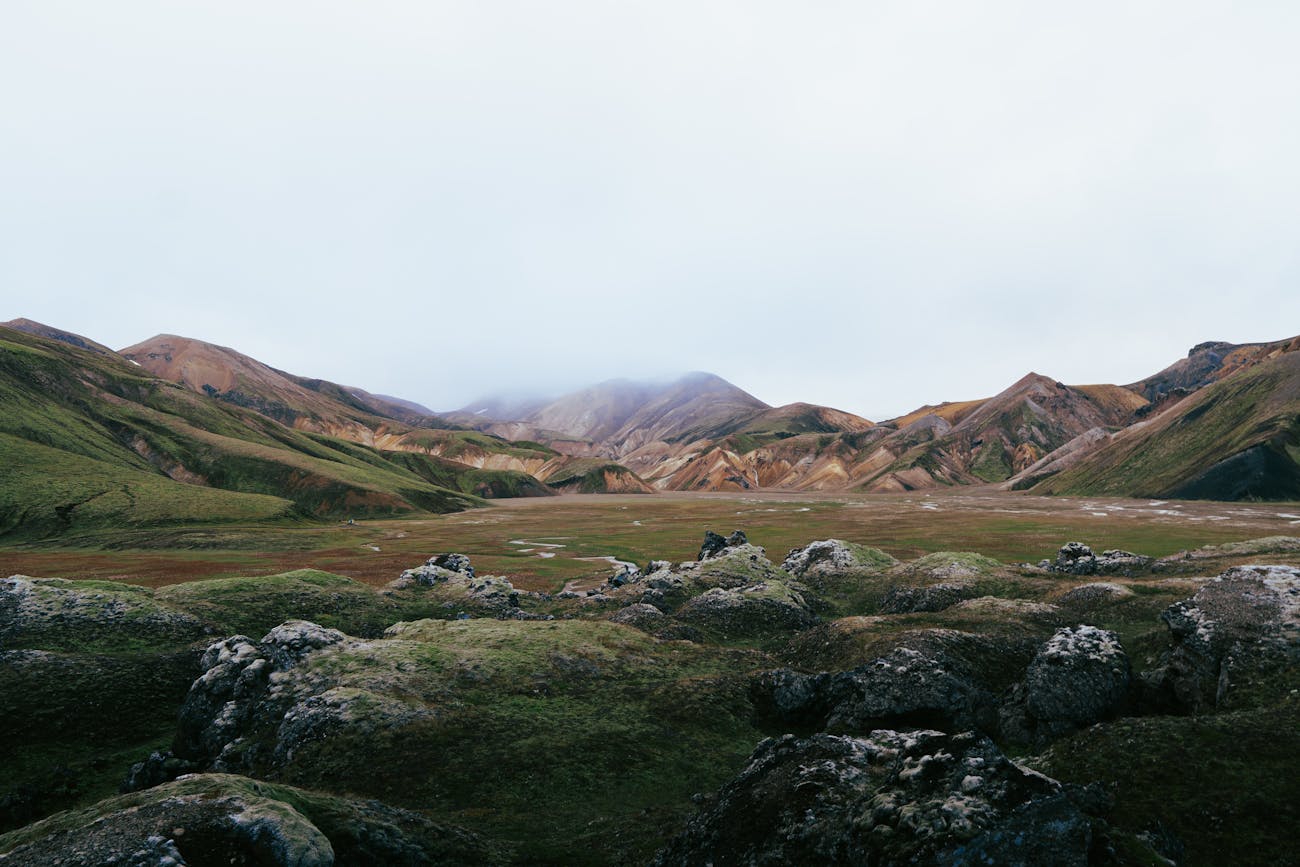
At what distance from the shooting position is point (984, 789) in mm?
11844

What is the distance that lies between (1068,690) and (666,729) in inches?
643

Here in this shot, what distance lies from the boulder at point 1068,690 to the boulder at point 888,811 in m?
10.4

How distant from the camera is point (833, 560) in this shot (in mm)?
61656

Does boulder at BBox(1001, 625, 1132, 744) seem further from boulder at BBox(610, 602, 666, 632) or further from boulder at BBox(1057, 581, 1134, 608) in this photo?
boulder at BBox(610, 602, 666, 632)

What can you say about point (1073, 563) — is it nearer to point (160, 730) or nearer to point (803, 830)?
point (803, 830)

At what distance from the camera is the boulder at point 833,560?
60031 mm

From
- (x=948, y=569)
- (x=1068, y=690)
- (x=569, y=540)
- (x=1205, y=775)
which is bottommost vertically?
(x=569, y=540)

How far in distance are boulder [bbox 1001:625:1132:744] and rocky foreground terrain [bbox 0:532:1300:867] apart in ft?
0.38

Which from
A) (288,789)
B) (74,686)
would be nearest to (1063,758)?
(288,789)

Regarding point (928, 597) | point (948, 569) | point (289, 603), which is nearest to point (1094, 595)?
point (928, 597)

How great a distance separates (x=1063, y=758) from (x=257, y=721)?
A: 30.0 m

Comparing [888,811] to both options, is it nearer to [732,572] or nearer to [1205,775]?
[1205,775]

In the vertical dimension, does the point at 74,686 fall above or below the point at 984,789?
below

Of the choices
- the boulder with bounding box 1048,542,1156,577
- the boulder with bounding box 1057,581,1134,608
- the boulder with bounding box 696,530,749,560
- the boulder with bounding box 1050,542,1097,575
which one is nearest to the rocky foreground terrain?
the boulder with bounding box 1057,581,1134,608
